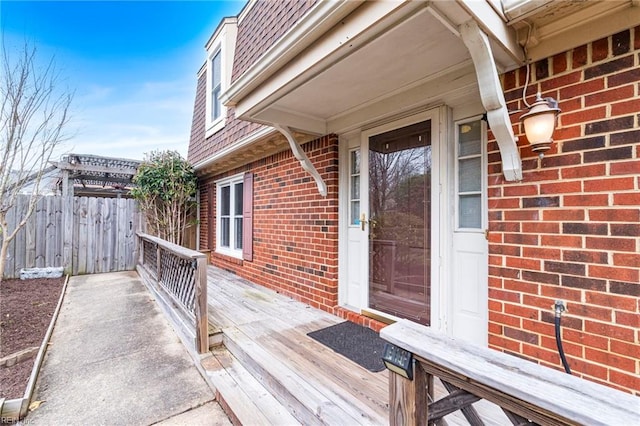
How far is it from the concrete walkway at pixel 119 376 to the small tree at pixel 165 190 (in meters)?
3.13

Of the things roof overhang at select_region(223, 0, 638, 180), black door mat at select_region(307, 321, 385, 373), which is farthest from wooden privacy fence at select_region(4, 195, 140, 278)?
black door mat at select_region(307, 321, 385, 373)

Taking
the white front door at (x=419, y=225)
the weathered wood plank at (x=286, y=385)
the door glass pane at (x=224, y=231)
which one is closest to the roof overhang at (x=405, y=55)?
the white front door at (x=419, y=225)

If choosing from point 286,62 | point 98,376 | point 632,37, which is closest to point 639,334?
point 632,37

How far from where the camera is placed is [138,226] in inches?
276

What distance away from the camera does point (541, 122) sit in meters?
1.57

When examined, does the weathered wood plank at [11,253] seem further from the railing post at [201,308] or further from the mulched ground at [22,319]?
the railing post at [201,308]

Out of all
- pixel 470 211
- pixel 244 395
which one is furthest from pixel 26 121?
pixel 470 211

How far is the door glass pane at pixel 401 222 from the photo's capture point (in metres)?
2.52

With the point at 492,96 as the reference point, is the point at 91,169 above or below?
above

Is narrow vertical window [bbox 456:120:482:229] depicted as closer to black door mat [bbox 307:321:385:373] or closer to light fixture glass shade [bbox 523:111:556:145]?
light fixture glass shade [bbox 523:111:556:145]

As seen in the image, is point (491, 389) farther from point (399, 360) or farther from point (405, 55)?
point (405, 55)

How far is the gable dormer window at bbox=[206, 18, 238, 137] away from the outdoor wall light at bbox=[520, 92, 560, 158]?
5061 millimetres

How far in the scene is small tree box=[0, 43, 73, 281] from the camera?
3764mm

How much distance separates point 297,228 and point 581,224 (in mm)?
2899
